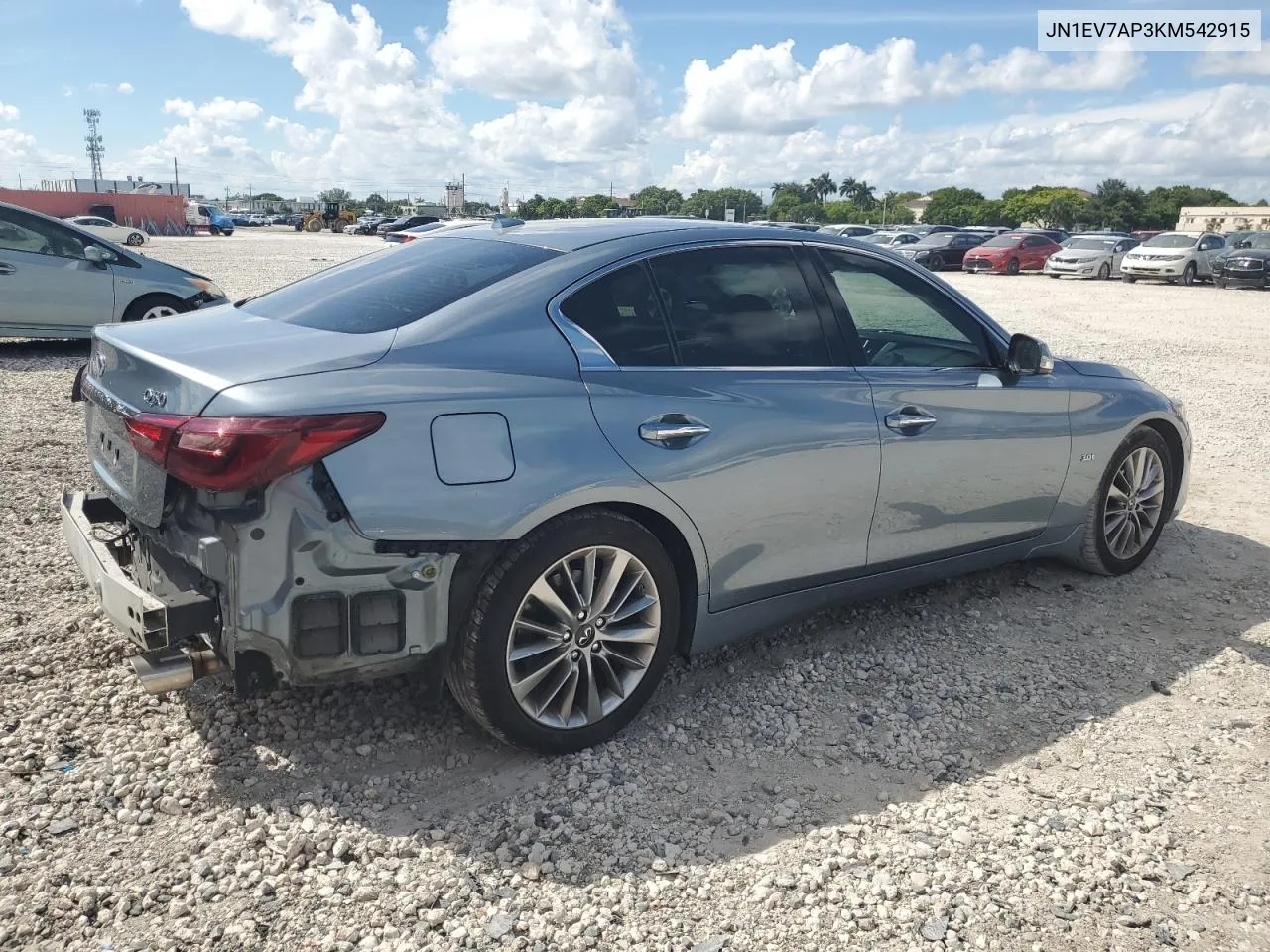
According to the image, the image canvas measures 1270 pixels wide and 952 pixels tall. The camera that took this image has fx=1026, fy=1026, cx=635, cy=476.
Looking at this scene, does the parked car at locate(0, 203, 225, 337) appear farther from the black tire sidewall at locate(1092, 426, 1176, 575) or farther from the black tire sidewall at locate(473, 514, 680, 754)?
the black tire sidewall at locate(1092, 426, 1176, 575)

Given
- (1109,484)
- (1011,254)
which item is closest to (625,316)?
(1109,484)

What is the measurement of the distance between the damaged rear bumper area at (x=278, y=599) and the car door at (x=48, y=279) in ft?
27.6

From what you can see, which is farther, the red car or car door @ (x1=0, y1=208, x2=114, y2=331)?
the red car

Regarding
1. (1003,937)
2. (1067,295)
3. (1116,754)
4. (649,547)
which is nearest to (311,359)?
(649,547)

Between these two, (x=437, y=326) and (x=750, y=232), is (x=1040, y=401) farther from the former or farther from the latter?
(x=437, y=326)

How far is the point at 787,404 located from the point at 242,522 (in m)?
1.84

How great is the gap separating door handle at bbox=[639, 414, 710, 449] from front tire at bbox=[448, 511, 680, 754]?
27 cm

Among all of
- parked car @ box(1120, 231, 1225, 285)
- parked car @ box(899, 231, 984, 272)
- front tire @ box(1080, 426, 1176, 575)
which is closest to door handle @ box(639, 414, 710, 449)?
front tire @ box(1080, 426, 1176, 575)

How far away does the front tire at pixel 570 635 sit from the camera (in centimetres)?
303

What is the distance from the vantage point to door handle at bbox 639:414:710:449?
10.6 feet

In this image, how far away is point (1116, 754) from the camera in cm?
350

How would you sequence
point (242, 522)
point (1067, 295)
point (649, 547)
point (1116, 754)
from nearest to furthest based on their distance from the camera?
point (242, 522)
point (649, 547)
point (1116, 754)
point (1067, 295)

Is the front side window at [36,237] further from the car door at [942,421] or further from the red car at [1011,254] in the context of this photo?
the red car at [1011,254]

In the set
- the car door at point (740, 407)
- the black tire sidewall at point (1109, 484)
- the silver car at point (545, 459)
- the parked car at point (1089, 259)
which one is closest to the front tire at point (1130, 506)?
the black tire sidewall at point (1109, 484)
